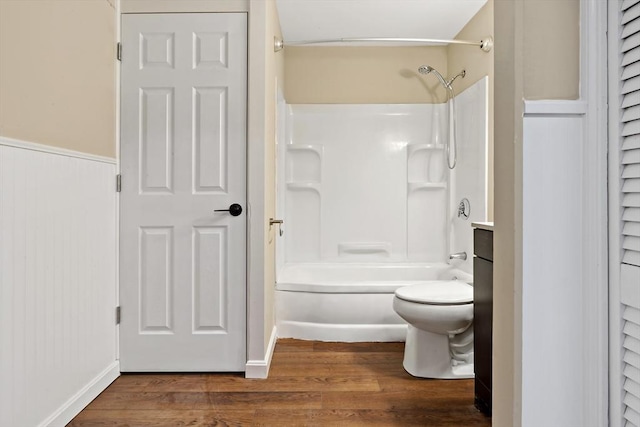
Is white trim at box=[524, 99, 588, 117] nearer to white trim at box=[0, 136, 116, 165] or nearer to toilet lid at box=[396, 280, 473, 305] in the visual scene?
toilet lid at box=[396, 280, 473, 305]

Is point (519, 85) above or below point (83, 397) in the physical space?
above

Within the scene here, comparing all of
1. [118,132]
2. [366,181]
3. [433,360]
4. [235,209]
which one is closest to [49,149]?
[118,132]

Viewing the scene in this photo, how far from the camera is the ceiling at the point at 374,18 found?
3.13 meters

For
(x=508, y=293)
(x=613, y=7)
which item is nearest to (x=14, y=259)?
(x=508, y=293)

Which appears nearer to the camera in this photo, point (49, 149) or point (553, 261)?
point (553, 261)

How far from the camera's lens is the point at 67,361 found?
1928mm

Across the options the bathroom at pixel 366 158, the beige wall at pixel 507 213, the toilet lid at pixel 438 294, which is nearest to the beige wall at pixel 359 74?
the bathroom at pixel 366 158

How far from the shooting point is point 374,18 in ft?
11.1

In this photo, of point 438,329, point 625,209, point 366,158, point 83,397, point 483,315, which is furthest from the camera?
point 366,158

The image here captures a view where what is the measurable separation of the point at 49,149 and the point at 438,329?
6.30 feet

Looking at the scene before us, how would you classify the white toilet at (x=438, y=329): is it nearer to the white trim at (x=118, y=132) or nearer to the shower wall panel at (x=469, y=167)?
the shower wall panel at (x=469, y=167)

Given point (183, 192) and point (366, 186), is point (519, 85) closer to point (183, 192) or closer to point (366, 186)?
point (183, 192)

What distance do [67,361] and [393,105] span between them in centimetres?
297

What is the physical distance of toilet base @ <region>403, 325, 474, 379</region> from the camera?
2.39 m
